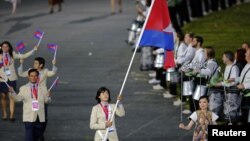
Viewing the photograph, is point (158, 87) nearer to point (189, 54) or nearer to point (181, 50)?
point (181, 50)

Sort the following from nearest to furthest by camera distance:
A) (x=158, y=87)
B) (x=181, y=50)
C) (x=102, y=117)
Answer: (x=102, y=117)
(x=181, y=50)
(x=158, y=87)

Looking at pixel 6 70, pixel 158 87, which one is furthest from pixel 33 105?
pixel 158 87

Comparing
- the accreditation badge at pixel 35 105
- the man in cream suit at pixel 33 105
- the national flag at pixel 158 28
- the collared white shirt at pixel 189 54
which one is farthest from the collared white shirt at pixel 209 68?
the accreditation badge at pixel 35 105

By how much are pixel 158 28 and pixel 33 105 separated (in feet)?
8.70

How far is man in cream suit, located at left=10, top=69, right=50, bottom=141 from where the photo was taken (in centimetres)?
1816

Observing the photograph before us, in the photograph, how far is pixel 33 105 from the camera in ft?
60.1

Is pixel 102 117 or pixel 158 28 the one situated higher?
pixel 158 28

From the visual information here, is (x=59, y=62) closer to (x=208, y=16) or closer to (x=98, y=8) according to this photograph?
(x=208, y=16)

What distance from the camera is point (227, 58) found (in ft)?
67.5

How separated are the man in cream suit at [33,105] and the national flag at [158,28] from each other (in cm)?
202

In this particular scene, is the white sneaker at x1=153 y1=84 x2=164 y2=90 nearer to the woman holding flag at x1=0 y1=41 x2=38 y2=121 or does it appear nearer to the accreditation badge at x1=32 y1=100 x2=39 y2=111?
the woman holding flag at x1=0 y1=41 x2=38 y2=121

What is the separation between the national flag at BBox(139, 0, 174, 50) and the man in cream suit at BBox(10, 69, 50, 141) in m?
2.02

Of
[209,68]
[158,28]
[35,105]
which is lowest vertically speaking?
[35,105]

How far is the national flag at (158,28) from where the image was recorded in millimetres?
17922
